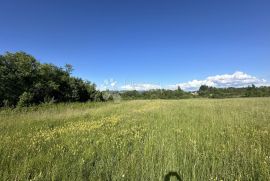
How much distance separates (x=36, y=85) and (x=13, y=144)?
21254 mm

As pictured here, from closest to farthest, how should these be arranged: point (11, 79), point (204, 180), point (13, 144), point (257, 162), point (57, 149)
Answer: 1. point (204, 180)
2. point (257, 162)
3. point (57, 149)
4. point (13, 144)
5. point (11, 79)

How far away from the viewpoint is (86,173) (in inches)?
131

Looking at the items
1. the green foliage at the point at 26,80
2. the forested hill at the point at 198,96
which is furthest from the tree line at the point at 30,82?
the forested hill at the point at 198,96

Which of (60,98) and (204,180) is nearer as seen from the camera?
(204,180)

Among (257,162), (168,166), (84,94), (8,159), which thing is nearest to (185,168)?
(168,166)

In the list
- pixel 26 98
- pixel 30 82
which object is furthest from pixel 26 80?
pixel 26 98

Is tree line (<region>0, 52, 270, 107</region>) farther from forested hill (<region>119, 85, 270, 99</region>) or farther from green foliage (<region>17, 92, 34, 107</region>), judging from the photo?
forested hill (<region>119, 85, 270, 99</region>)

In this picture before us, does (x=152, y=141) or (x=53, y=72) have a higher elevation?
(x=53, y=72)

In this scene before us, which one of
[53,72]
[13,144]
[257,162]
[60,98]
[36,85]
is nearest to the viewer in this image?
[257,162]

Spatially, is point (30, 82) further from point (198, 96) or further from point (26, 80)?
point (198, 96)

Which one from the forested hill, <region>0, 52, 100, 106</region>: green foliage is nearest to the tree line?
<region>0, 52, 100, 106</region>: green foliage

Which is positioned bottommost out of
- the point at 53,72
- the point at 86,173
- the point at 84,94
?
the point at 86,173

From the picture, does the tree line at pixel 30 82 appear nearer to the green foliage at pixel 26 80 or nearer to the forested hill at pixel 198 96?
the green foliage at pixel 26 80

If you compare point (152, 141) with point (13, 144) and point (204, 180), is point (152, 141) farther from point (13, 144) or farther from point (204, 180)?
point (13, 144)
